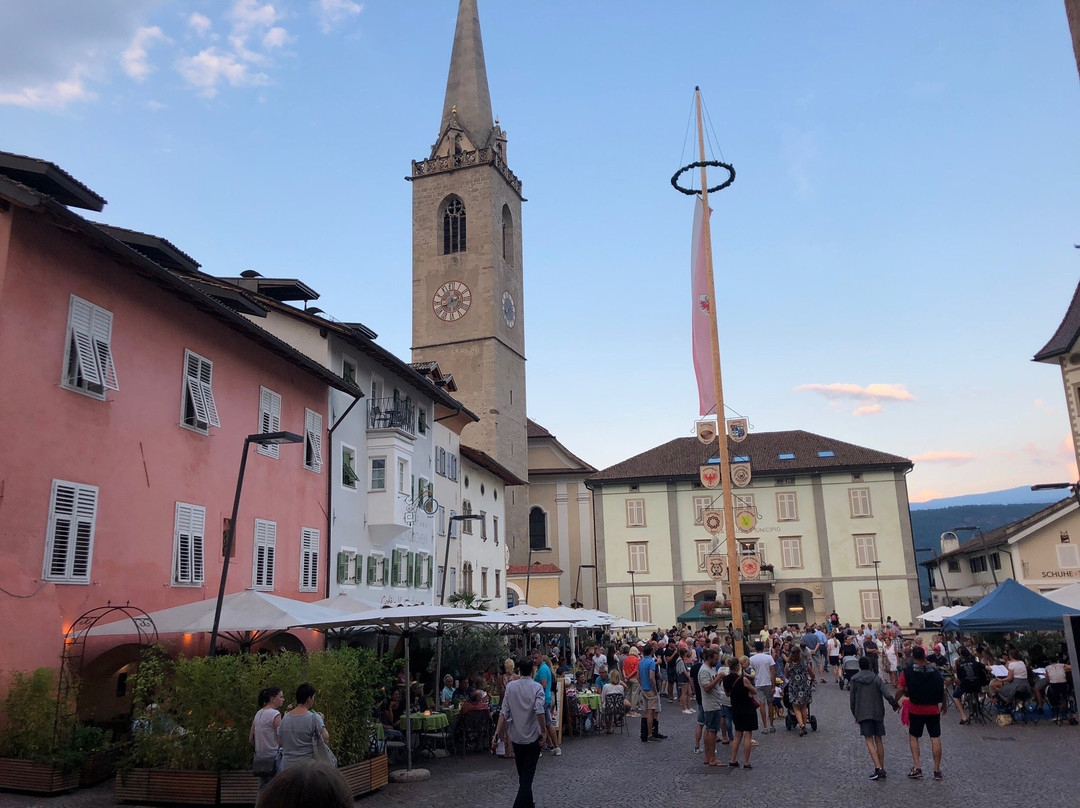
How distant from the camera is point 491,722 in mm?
18203

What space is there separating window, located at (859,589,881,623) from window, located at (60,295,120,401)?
4956 cm

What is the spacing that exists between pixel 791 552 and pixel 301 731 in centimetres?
5187

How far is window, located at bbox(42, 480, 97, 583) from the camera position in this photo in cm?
1455

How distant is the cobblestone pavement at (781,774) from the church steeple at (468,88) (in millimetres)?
50616

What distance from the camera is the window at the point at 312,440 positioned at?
24.6 m

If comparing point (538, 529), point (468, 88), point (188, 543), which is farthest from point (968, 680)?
point (468, 88)

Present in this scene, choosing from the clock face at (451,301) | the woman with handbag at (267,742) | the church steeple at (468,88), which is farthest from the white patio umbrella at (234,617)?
the church steeple at (468,88)

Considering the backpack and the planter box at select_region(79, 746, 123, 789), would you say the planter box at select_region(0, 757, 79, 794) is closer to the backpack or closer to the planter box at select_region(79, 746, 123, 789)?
the planter box at select_region(79, 746, 123, 789)

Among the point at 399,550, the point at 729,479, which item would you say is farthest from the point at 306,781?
the point at 399,550

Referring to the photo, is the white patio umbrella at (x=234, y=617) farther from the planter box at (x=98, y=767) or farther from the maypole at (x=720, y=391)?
the maypole at (x=720, y=391)

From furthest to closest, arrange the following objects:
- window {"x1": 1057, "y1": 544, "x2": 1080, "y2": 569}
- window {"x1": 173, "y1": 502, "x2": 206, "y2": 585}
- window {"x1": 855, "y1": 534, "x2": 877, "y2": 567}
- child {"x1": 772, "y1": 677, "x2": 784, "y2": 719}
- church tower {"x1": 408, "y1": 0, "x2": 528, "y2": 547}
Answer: church tower {"x1": 408, "y1": 0, "x2": 528, "y2": 547}
window {"x1": 855, "y1": 534, "x2": 877, "y2": 567}
window {"x1": 1057, "y1": 544, "x2": 1080, "y2": 569}
child {"x1": 772, "y1": 677, "x2": 784, "y2": 719}
window {"x1": 173, "y1": 502, "x2": 206, "y2": 585}

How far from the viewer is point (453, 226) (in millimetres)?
61156

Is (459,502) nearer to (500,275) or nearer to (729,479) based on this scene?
(729,479)

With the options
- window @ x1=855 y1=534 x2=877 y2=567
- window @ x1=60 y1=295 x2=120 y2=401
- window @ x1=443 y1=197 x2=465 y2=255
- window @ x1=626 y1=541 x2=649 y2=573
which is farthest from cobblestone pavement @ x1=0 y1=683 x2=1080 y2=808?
window @ x1=443 y1=197 x2=465 y2=255
